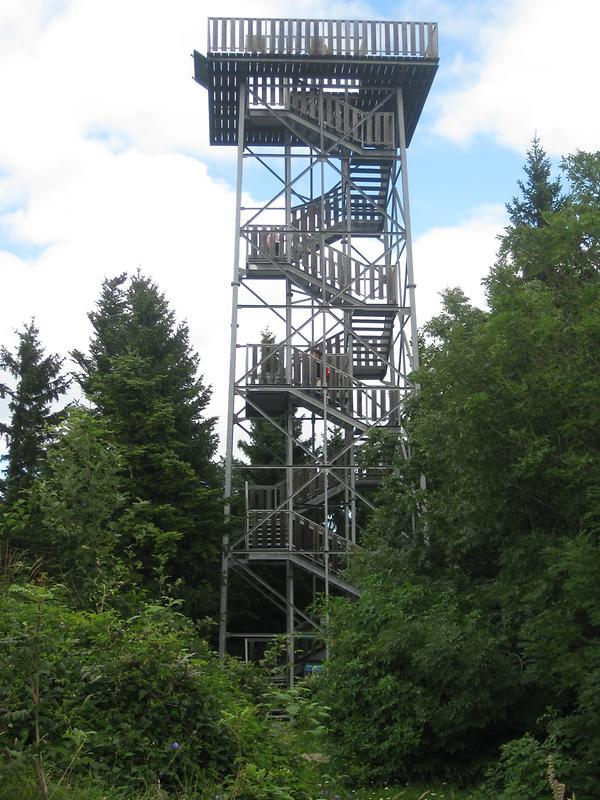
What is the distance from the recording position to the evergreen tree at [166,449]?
72.9 feet

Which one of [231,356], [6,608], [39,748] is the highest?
[231,356]

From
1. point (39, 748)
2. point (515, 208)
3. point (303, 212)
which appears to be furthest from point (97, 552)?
point (515, 208)

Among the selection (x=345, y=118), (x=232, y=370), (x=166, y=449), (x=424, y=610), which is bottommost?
(x=424, y=610)

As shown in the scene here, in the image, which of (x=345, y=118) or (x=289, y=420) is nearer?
(x=289, y=420)

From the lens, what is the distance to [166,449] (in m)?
23.5

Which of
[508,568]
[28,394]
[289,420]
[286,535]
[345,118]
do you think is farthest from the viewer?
[28,394]

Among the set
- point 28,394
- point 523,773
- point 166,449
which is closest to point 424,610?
point 523,773

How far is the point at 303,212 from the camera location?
24.9m

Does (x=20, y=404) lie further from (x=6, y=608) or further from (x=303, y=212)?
(x=6, y=608)

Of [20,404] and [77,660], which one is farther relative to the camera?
[20,404]

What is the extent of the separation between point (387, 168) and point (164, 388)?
8.25 metres

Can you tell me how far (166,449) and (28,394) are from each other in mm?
12998

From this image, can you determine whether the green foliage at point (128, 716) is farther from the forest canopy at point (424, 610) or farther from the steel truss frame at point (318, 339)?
the steel truss frame at point (318, 339)

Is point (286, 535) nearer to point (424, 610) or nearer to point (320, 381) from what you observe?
point (320, 381)
